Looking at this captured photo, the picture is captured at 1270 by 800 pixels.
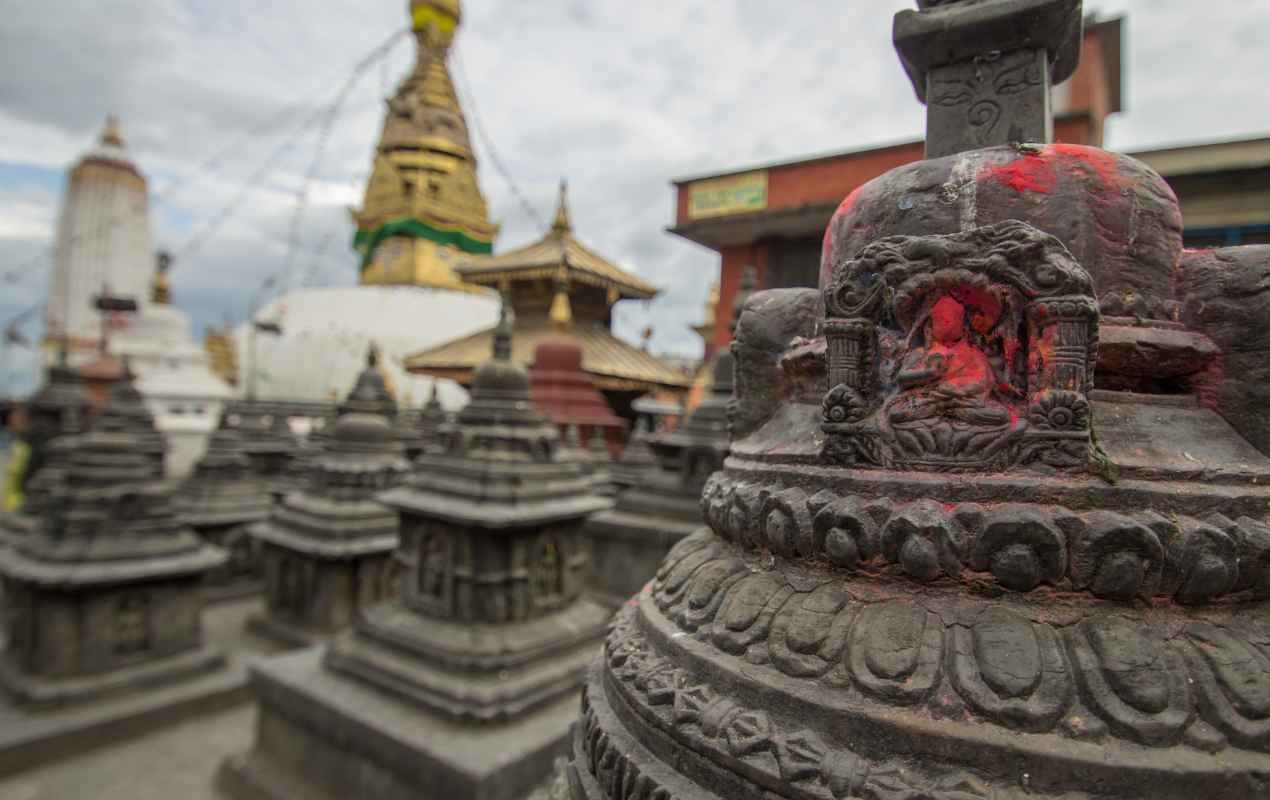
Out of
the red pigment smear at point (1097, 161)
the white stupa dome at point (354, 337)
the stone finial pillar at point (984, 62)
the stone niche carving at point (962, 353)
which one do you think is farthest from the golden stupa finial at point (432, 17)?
the stone niche carving at point (962, 353)

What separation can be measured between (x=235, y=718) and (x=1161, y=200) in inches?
254

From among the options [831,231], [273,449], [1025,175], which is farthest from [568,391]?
[1025,175]

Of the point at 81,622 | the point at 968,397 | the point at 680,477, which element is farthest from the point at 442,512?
the point at 968,397

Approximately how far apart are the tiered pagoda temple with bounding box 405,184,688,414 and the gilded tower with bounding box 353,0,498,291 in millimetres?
7585

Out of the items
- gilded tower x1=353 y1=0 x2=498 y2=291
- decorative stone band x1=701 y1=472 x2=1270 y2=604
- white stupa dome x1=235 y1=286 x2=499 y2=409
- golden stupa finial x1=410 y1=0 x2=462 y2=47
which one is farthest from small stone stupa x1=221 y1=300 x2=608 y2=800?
golden stupa finial x1=410 y1=0 x2=462 y2=47

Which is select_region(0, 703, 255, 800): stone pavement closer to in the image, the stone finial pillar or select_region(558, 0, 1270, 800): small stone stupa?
select_region(558, 0, 1270, 800): small stone stupa

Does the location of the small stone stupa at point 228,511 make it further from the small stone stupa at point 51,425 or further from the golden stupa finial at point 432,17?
the golden stupa finial at point 432,17

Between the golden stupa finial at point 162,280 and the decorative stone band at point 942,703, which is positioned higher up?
the golden stupa finial at point 162,280

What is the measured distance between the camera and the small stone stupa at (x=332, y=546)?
625 cm

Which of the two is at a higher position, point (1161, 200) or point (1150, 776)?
point (1161, 200)

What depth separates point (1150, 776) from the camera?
96 centimetres

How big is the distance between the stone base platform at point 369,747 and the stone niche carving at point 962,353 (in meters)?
3.18

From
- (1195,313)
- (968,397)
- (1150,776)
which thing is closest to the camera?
(1150,776)

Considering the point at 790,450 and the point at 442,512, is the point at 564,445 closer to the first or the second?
the point at 442,512
